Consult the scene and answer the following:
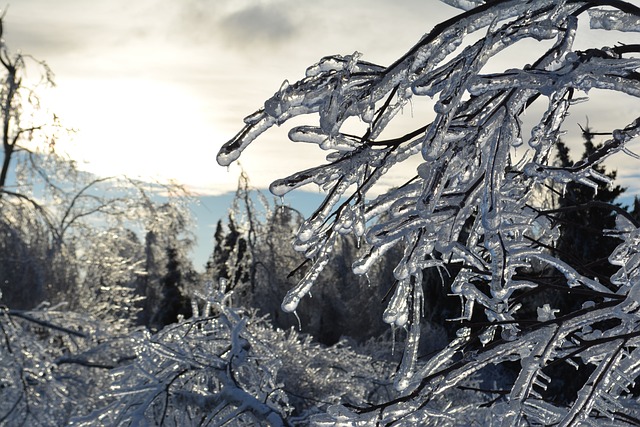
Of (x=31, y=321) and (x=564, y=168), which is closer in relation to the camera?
(x=564, y=168)

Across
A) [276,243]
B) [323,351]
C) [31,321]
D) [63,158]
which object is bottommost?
[323,351]

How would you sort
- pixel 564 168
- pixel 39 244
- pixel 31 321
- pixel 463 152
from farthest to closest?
pixel 39 244, pixel 31 321, pixel 564 168, pixel 463 152

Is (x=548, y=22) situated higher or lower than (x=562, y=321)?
higher

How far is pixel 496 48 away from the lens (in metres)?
2.29

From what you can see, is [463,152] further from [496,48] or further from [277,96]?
[277,96]

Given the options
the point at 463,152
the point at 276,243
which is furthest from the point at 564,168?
the point at 276,243

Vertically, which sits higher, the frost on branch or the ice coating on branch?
the ice coating on branch

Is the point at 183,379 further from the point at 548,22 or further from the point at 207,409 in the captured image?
the point at 548,22

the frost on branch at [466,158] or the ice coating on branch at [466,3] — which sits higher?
the ice coating on branch at [466,3]

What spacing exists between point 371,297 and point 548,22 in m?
22.9

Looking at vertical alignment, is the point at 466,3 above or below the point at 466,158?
above

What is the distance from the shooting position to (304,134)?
2480 mm

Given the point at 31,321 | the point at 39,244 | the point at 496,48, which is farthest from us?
the point at 39,244

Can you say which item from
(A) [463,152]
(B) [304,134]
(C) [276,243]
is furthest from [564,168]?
(C) [276,243]
